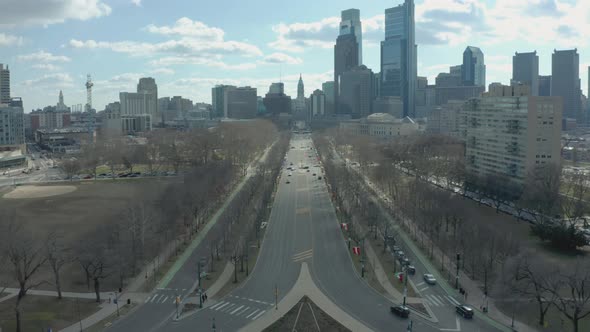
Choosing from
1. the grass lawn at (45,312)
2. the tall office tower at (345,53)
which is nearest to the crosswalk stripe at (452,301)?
the grass lawn at (45,312)

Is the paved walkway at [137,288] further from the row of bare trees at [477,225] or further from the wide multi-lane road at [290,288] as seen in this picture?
the row of bare trees at [477,225]

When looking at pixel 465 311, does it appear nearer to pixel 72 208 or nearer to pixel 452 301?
pixel 452 301

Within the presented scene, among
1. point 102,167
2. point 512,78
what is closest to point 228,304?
point 102,167

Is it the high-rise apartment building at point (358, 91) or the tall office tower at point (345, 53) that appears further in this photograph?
the tall office tower at point (345, 53)

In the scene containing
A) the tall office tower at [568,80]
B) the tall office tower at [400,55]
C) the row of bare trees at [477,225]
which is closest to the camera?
the row of bare trees at [477,225]

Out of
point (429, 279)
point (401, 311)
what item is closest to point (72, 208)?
point (429, 279)

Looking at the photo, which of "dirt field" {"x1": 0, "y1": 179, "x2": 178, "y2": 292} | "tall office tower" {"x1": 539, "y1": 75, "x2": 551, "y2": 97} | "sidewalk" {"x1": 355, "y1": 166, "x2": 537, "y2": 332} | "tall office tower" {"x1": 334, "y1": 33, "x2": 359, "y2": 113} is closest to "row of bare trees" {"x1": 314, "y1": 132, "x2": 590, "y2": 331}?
"sidewalk" {"x1": 355, "y1": 166, "x2": 537, "y2": 332}
